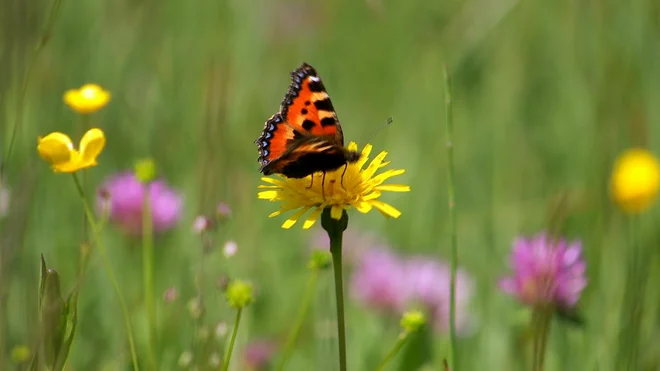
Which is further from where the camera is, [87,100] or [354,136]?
[354,136]

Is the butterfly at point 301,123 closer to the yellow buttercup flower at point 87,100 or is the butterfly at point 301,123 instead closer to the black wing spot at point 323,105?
the black wing spot at point 323,105

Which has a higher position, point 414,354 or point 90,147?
point 90,147

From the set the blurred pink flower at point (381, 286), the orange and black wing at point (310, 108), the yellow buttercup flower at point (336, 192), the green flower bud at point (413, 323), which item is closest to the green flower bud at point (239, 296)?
the yellow buttercup flower at point (336, 192)

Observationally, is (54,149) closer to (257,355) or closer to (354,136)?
(257,355)

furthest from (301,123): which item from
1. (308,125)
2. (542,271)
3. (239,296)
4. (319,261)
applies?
(542,271)

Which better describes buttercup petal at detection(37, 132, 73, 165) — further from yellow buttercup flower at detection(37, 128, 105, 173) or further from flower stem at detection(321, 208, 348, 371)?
flower stem at detection(321, 208, 348, 371)

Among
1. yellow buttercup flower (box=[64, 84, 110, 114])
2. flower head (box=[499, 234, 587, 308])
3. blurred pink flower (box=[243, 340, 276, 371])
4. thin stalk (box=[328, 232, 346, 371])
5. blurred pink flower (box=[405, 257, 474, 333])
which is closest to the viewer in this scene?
thin stalk (box=[328, 232, 346, 371])

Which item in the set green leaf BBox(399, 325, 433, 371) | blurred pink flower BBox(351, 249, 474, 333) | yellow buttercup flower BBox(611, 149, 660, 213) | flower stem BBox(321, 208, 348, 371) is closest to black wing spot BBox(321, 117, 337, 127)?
flower stem BBox(321, 208, 348, 371)
